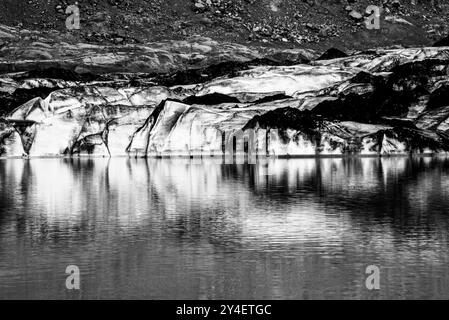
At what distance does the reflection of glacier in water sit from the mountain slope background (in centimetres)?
10946

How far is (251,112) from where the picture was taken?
63.2 meters

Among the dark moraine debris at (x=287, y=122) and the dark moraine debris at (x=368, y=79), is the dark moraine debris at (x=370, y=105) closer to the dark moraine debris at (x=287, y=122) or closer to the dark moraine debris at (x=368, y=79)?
the dark moraine debris at (x=368, y=79)

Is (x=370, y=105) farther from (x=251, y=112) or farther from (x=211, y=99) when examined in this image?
(x=211, y=99)

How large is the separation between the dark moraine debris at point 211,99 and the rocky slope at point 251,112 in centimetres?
10

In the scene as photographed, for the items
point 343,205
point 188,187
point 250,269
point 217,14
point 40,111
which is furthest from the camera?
point 217,14

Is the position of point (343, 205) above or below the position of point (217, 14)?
below

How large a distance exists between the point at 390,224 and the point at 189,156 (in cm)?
3523

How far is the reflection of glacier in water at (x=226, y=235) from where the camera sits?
1850cm

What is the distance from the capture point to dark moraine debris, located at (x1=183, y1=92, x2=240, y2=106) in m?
70.8

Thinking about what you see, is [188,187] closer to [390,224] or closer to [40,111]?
[390,224]

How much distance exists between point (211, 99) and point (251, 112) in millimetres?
8634

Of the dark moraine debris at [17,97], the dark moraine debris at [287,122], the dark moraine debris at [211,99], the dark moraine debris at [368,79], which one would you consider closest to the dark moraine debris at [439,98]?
the dark moraine debris at [368,79]

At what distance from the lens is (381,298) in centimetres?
1744
